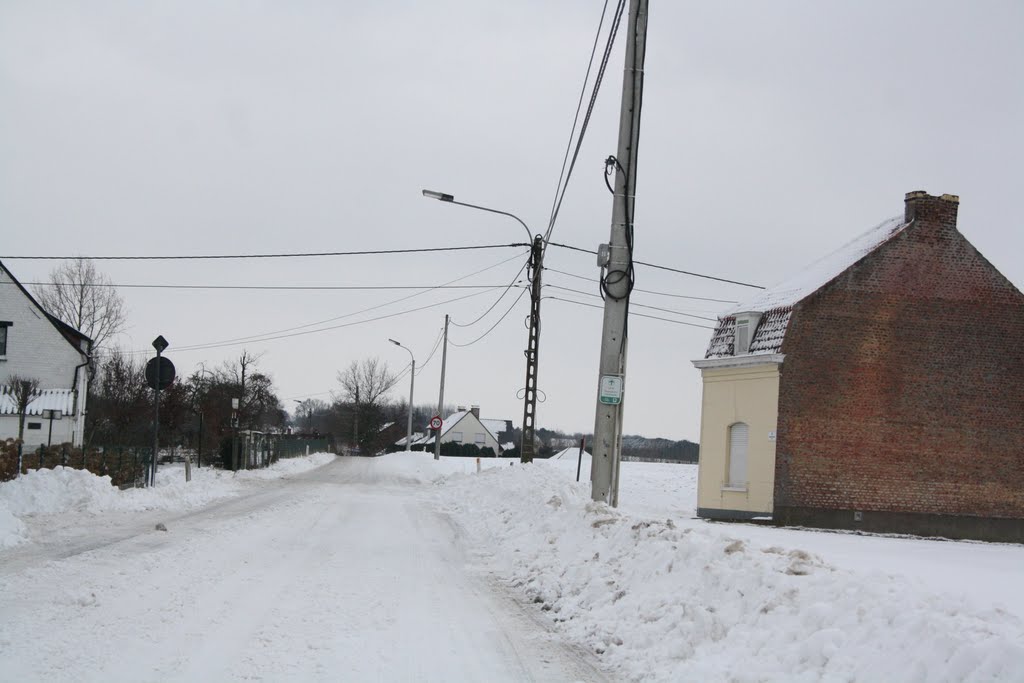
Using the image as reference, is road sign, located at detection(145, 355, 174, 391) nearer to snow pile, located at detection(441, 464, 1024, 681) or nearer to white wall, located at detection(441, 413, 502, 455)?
snow pile, located at detection(441, 464, 1024, 681)

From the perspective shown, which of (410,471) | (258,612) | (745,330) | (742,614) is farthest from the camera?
(410,471)

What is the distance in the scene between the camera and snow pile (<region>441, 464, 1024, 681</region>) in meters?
5.32

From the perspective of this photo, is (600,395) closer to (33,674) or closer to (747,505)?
(33,674)

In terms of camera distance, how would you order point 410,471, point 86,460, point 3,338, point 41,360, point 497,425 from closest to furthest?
1. point 86,460
2. point 3,338
3. point 41,360
4. point 410,471
5. point 497,425

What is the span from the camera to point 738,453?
26.9m

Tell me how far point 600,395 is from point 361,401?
10894cm

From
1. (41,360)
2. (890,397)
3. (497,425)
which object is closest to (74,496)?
(890,397)

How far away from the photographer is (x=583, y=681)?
6586mm

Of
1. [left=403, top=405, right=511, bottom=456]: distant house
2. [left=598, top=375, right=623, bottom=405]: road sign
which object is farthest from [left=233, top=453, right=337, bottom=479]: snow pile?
[left=403, top=405, right=511, bottom=456]: distant house

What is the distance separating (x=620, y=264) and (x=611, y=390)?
188 centimetres

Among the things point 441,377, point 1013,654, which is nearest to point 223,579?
point 1013,654

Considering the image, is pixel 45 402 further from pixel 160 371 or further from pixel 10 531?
pixel 10 531

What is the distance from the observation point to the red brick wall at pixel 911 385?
25.3 meters

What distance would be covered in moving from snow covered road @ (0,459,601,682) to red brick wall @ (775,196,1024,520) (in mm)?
14352
